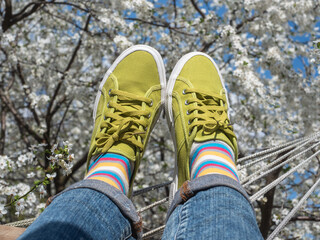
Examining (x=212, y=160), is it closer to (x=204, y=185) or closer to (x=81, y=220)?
(x=204, y=185)

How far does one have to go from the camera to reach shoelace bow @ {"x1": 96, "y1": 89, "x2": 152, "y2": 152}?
5.46 feet

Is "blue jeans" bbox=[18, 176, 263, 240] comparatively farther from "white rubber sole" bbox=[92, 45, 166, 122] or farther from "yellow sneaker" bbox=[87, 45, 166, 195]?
"white rubber sole" bbox=[92, 45, 166, 122]

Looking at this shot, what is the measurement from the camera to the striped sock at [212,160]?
4.56 feet

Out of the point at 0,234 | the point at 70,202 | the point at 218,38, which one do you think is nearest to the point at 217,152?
the point at 70,202

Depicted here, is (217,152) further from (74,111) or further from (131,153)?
(74,111)

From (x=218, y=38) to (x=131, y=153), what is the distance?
2399 millimetres

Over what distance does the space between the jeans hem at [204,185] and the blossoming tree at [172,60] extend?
210 centimetres

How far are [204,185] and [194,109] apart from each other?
74cm

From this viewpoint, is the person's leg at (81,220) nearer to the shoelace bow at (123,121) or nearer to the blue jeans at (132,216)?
the blue jeans at (132,216)

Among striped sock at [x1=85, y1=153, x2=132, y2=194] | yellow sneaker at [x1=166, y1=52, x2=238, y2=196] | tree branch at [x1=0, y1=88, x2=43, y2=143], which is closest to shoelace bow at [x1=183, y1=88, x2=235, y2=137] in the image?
yellow sneaker at [x1=166, y1=52, x2=238, y2=196]

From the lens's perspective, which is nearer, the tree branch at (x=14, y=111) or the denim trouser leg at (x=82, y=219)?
the denim trouser leg at (x=82, y=219)

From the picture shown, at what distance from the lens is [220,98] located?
2008 mm

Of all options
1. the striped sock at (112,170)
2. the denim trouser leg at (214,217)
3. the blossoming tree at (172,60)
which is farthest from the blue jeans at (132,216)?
the blossoming tree at (172,60)

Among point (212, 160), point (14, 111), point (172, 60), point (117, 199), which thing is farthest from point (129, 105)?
point (14, 111)
